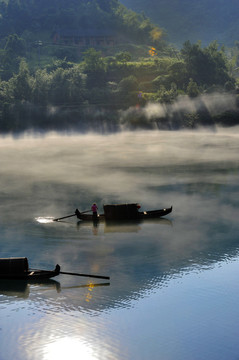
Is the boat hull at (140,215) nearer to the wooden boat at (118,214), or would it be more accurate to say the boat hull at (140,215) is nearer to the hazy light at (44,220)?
the wooden boat at (118,214)

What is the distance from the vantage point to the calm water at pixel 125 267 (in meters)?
35.4

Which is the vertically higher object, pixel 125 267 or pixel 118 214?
pixel 118 214

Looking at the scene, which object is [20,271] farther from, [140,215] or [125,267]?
[140,215]

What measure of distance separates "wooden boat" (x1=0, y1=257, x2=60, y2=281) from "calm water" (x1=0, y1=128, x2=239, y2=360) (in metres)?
0.90

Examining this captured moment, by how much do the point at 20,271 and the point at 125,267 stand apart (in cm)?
1005

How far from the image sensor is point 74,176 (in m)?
96.0

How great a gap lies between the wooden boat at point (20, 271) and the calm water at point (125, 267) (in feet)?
2.94

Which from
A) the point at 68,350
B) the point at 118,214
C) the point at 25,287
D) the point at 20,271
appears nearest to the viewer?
the point at 68,350

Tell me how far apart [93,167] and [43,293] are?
65.3 meters

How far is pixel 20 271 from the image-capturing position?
1713 inches

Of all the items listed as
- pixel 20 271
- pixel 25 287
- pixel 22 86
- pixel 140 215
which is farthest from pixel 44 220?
pixel 22 86

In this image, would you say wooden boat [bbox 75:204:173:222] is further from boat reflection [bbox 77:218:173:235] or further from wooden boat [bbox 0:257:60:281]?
wooden boat [bbox 0:257:60:281]

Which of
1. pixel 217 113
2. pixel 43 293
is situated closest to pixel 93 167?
pixel 43 293

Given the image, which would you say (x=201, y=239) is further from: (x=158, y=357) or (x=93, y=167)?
(x=93, y=167)
